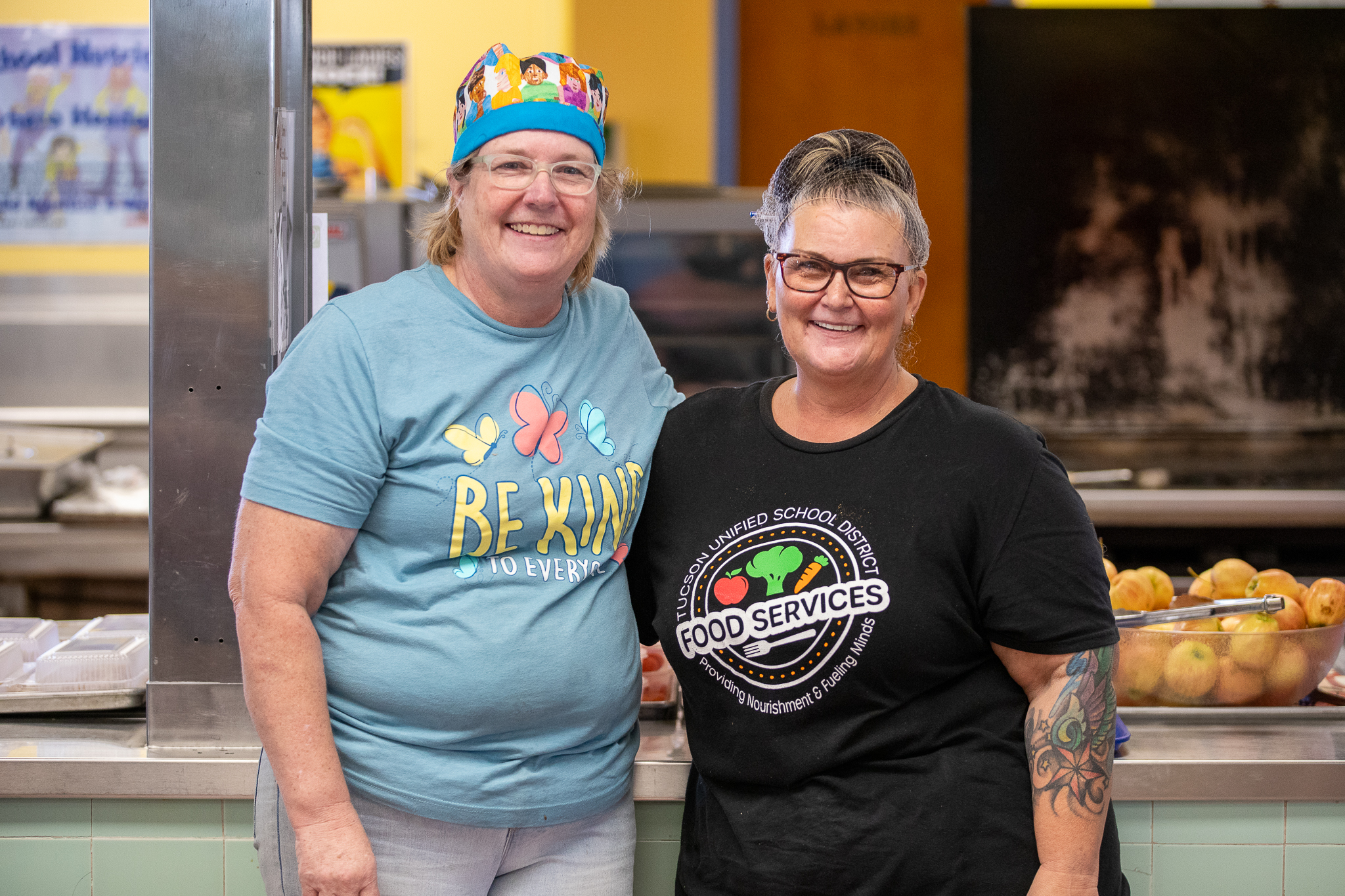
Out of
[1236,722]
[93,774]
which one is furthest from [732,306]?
[93,774]

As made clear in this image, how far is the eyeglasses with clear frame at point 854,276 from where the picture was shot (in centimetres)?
133

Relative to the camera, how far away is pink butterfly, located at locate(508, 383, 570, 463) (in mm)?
1339

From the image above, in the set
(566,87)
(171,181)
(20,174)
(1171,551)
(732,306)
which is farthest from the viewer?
(20,174)

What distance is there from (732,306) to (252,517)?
297 cm

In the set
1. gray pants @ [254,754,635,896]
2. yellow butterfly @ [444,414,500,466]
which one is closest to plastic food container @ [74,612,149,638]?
gray pants @ [254,754,635,896]

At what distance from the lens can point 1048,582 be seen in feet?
4.13

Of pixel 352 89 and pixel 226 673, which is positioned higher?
pixel 352 89

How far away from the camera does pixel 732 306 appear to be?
4062 mm

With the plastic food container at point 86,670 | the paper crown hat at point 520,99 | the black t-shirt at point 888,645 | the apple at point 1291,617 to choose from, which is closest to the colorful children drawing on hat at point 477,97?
the paper crown hat at point 520,99

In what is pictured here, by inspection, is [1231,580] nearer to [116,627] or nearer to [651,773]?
[651,773]

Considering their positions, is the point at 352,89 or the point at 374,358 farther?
the point at 352,89

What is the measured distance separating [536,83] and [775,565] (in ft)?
2.07

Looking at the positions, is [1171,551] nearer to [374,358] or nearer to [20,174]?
[374,358]

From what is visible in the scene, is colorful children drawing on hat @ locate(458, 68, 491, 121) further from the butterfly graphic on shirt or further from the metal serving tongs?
the metal serving tongs
